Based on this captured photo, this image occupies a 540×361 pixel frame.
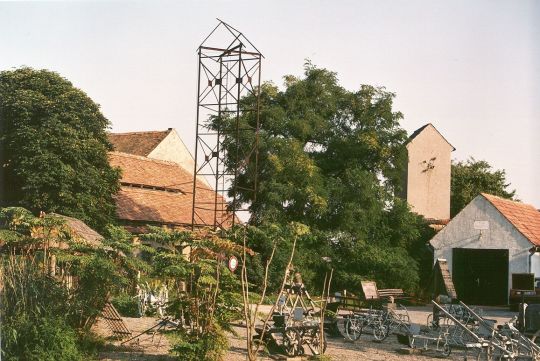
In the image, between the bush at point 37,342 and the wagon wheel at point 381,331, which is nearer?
the bush at point 37,342

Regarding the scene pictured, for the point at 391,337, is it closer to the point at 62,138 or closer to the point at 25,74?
the point at 62,138

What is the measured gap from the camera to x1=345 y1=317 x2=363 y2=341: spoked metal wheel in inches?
677

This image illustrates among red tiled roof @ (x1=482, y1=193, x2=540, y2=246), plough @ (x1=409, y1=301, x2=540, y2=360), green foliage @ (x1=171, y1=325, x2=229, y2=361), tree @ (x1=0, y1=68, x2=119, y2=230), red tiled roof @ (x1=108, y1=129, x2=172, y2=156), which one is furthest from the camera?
red tiled roof @ (x1=108, y1=129, x2=172, y2=156)

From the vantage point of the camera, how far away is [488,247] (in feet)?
105

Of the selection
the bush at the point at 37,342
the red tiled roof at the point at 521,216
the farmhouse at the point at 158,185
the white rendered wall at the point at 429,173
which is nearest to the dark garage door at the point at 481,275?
the red tiled roof at the point at 521,216

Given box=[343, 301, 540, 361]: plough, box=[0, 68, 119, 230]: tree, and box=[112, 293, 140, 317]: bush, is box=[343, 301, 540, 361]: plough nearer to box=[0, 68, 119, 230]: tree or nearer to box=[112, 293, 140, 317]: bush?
box=[112, 293, 140, 317]: bush

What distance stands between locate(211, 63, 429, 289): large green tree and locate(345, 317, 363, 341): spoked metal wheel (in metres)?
12.9

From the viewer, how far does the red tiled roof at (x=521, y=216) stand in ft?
102

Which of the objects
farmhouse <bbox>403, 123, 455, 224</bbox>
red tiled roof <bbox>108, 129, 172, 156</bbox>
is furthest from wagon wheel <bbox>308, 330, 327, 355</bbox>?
red tiled roof <bbox>108, 129, 172, 156</bbox>

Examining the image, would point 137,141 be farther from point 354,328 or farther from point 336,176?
point 354,328

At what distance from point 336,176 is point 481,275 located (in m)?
7.38

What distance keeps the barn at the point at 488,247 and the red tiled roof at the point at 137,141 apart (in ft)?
65.2

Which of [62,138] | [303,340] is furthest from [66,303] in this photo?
[62,138]

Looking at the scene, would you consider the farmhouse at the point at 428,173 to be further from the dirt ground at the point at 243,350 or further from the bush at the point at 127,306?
the dirt ground at the point at 243,350
